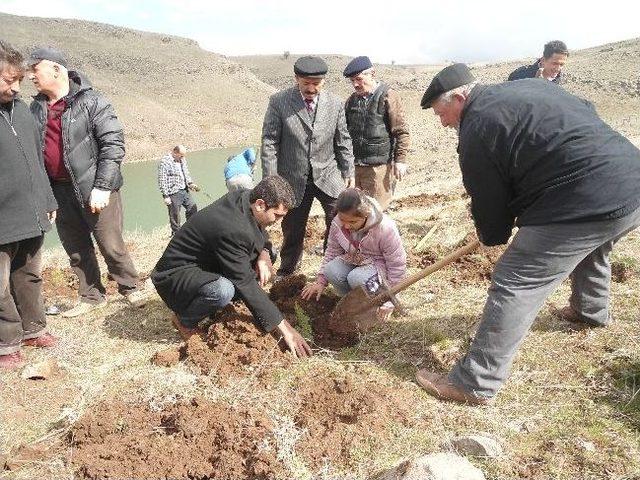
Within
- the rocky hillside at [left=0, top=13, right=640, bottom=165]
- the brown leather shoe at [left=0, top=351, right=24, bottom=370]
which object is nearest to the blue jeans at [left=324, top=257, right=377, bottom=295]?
the brown leather shoe at [left=0, top=351, right=24, bottom=370]

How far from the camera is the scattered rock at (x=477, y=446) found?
2.29 m

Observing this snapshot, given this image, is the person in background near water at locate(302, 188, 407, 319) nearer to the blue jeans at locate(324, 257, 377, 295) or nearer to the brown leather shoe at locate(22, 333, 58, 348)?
the blue jeans at locate(324, 257, 377, 295)

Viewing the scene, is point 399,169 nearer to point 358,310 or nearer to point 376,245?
point 376,245

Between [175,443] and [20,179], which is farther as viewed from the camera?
[20,179]

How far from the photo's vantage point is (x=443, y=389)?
2746 mm

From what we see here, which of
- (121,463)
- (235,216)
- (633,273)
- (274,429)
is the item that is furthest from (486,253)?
(121,463)

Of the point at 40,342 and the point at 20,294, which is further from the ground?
the point at 20,294

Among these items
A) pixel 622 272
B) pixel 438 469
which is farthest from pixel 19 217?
pixel 622 272

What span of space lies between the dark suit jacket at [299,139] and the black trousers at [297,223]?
10 centimetres

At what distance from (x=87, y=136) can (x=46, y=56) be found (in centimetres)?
62

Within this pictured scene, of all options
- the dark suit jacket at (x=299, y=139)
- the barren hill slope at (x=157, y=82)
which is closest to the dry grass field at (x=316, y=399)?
the dark suit jacket at (x=299, y=139)

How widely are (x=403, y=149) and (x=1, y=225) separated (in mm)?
3527

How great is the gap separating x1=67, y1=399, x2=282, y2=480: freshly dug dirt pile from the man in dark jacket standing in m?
1.75

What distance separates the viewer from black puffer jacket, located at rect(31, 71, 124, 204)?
3760 mm
